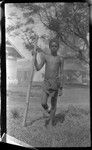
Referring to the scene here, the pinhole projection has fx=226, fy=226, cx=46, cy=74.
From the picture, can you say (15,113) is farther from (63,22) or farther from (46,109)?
(63,22)

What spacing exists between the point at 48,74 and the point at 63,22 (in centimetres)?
60

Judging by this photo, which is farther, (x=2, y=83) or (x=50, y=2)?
(x=2, y=83)

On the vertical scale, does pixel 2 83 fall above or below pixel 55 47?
below

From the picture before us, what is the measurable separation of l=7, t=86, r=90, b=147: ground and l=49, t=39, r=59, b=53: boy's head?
0.46 meters

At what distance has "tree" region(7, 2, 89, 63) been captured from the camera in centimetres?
236

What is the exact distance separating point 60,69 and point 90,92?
415mm

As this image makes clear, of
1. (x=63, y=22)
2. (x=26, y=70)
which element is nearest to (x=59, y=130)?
(x=26, y=70)

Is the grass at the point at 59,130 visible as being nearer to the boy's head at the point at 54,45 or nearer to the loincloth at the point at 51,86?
the loincloth at the point at 51,86

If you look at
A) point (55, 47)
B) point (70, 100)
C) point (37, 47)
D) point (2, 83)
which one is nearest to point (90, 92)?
point (70, 100)

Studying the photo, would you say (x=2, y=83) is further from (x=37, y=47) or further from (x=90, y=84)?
(x=90, y=84)

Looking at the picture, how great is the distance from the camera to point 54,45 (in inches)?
98.4

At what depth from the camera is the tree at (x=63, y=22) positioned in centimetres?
236

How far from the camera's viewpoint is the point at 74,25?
241 centimetres

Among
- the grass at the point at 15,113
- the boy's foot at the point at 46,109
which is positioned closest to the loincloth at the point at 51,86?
the boy's foot at the point at 46,109
